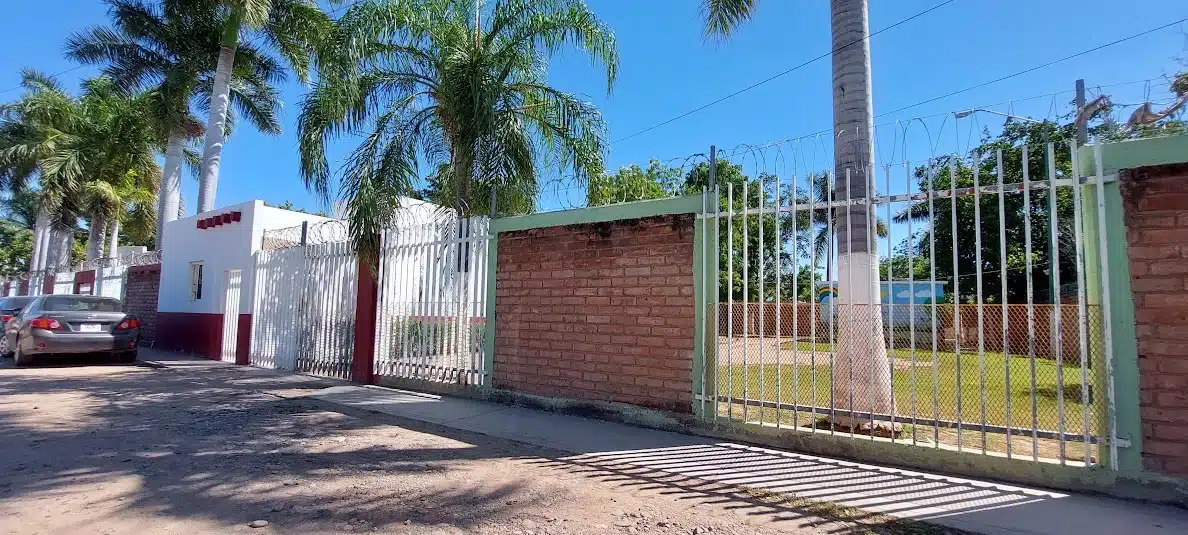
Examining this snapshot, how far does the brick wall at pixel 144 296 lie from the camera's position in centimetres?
1642

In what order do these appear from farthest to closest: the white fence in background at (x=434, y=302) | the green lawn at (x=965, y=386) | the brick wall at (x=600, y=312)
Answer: the white fence in background at (x=434, y=302) < the brick wall at (x=600, y=312) < the green lawn at (x=965, y=386)

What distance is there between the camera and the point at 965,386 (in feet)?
24.7

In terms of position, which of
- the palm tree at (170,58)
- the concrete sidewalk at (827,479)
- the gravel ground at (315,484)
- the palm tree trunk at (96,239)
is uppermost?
the palm tree at (170,58)

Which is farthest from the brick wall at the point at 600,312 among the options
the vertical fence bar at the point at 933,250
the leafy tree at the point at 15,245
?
the leafy tree at the point at 15,245

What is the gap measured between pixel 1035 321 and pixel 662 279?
123 inches

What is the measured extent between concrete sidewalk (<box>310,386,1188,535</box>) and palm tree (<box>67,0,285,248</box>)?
1644cm

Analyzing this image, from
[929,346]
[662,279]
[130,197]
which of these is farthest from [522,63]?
[130,197]

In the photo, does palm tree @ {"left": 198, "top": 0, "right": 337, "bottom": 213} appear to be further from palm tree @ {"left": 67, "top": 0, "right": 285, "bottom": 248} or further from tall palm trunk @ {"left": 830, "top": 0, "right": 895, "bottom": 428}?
tall palm trunk @ {"left": 830, "top": 0, "right": 895, "bottom": 428}

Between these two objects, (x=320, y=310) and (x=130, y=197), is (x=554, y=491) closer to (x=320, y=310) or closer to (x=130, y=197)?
(x=320, y=310)

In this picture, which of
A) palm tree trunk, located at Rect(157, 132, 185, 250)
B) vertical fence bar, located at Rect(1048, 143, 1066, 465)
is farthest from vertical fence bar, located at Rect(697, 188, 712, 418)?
palm tree trunk, located at Rect(157, 132, 185, 250)

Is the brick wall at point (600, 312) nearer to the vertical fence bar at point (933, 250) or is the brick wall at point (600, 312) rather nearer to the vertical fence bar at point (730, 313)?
the vertical fence bar at point (730, 313)

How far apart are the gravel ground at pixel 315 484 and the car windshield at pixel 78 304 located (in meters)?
5.19

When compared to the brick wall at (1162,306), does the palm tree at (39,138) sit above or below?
above

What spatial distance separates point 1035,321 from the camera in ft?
15.1
